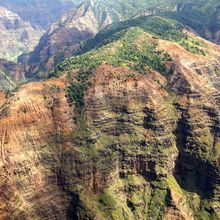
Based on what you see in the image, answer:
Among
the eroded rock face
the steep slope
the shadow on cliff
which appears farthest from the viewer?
the shadow on cliff

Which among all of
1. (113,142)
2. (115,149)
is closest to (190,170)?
(115,149)

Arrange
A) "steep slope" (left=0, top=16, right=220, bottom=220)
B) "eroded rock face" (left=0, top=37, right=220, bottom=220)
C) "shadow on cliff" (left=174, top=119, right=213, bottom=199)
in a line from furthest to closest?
"shadow on cliff" (left=174, top=119, right=213, bottom=199), "steep slope" (left=0, top=16, right=220, bottom=220), "eroded rock face" (left=0, top=37, right=220, bottom=220)

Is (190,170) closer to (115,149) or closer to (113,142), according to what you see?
(115,149)

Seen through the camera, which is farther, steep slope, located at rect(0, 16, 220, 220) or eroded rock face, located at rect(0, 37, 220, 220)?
steep slope, located at rect(0, 16, 220, 220)

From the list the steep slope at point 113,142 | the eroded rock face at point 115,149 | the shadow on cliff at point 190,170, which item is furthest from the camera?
the shadow on cliff at point 190,170

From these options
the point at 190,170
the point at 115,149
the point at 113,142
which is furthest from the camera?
the point at 190,170
